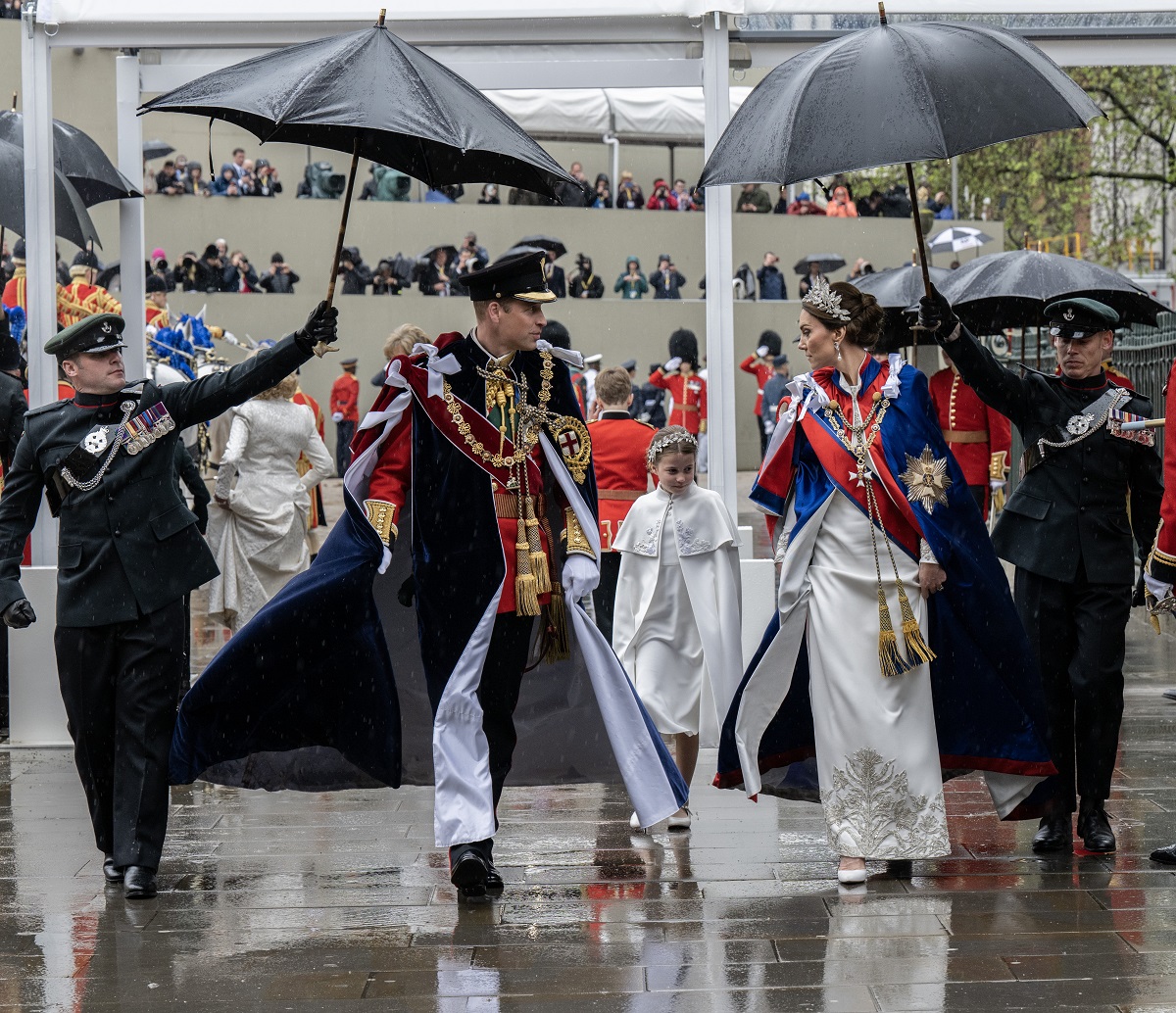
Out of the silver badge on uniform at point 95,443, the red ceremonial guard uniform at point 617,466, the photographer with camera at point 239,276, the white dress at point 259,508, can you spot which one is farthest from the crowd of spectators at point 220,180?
the silver badge on uniform at point 95,443

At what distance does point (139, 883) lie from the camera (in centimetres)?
544

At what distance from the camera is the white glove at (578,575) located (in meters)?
5.65

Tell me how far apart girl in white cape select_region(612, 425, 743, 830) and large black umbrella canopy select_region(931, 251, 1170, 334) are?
170 cm

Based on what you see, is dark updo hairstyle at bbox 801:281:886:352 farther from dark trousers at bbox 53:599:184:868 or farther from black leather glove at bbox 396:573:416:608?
dark trousers at bbox 53:599:184:868

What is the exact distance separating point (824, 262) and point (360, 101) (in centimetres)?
2287

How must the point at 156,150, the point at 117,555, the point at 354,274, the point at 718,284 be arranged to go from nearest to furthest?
the point at 117,555, the point at 718,284, the point at 156,150, the point at 354,274

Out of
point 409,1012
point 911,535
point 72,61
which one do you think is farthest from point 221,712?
point 72,61

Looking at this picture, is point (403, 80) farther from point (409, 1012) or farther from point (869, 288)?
point (869, 288)

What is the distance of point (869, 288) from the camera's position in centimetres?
1006

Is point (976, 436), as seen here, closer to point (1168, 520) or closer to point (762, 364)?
point (1168, 520)

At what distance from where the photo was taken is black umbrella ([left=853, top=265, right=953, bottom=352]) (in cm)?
962

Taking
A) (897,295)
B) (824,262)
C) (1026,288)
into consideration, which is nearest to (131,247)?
(897,295)

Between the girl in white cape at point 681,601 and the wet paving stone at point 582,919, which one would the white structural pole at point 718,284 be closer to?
the girl in white cape at point 681,601

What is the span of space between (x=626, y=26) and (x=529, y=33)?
451mm
